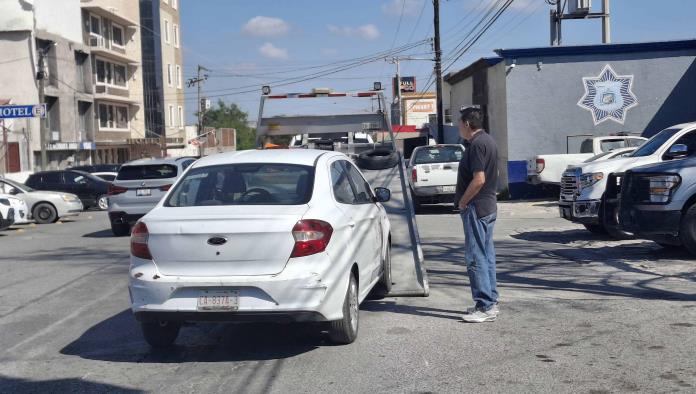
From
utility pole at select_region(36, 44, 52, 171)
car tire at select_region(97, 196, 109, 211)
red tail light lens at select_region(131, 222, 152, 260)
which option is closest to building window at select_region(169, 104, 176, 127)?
utility pole at select_region(36, 44, 52, 171)

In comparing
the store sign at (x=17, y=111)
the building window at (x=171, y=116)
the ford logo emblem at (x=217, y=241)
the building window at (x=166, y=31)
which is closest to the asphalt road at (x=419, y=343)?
the ford logo emblem at (x=217, y=241)

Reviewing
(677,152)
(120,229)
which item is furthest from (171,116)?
(677,152)

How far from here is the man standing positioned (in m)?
7.69

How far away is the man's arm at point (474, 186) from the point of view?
7.61 m

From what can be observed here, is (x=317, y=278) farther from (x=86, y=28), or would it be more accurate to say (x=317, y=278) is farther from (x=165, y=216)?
(x=86, y=28)

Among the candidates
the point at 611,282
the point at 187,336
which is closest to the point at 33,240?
the point at 187,336

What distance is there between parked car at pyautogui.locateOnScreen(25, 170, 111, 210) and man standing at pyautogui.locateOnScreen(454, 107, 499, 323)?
23.4 metres

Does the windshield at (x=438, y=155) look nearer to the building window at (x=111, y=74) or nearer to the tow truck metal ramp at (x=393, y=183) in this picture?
the tow truck metal ramp at (x=393, y=183)

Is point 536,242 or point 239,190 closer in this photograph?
point 239,190

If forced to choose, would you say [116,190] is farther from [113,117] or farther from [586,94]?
[113,117]

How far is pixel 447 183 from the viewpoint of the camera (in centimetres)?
2134

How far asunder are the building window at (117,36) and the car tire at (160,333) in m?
50.7

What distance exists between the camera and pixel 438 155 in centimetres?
2253

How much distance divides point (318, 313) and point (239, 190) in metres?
1.48
